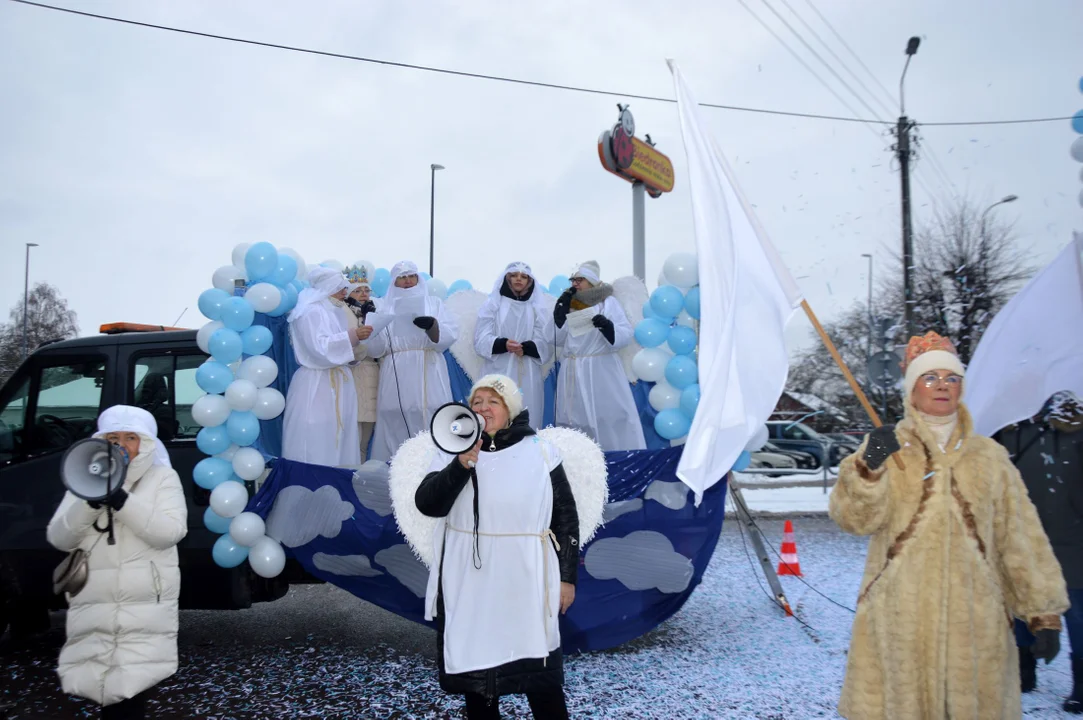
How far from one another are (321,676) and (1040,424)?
165 inches

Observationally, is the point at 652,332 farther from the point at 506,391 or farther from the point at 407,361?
the point at 506,391

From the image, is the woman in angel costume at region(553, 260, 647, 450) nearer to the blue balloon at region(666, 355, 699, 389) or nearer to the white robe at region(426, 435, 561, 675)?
the blue balloon at region(666, 355, 699, 389)

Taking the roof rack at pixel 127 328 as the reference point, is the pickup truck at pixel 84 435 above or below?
below

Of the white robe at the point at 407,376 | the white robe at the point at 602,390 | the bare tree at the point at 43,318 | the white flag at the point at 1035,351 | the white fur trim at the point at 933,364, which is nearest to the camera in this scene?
the white fur trim at the point at 933,364

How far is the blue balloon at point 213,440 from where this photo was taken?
489cm

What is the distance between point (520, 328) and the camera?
241 inches

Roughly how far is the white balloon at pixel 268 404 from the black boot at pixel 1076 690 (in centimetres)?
471

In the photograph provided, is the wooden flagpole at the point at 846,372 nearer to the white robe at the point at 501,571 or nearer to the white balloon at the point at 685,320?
the white robe at the point at 501,571

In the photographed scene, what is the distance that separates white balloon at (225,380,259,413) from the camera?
4.92m

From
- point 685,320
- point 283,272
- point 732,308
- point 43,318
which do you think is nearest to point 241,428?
point 283,272

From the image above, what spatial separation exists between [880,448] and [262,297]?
3936 mm

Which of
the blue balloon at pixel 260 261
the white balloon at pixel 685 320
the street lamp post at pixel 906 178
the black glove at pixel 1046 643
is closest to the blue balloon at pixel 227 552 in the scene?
the blue balloon at pixel 260 261

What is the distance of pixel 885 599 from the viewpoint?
108 inches

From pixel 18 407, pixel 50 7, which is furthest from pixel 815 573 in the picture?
pixel 50 7
